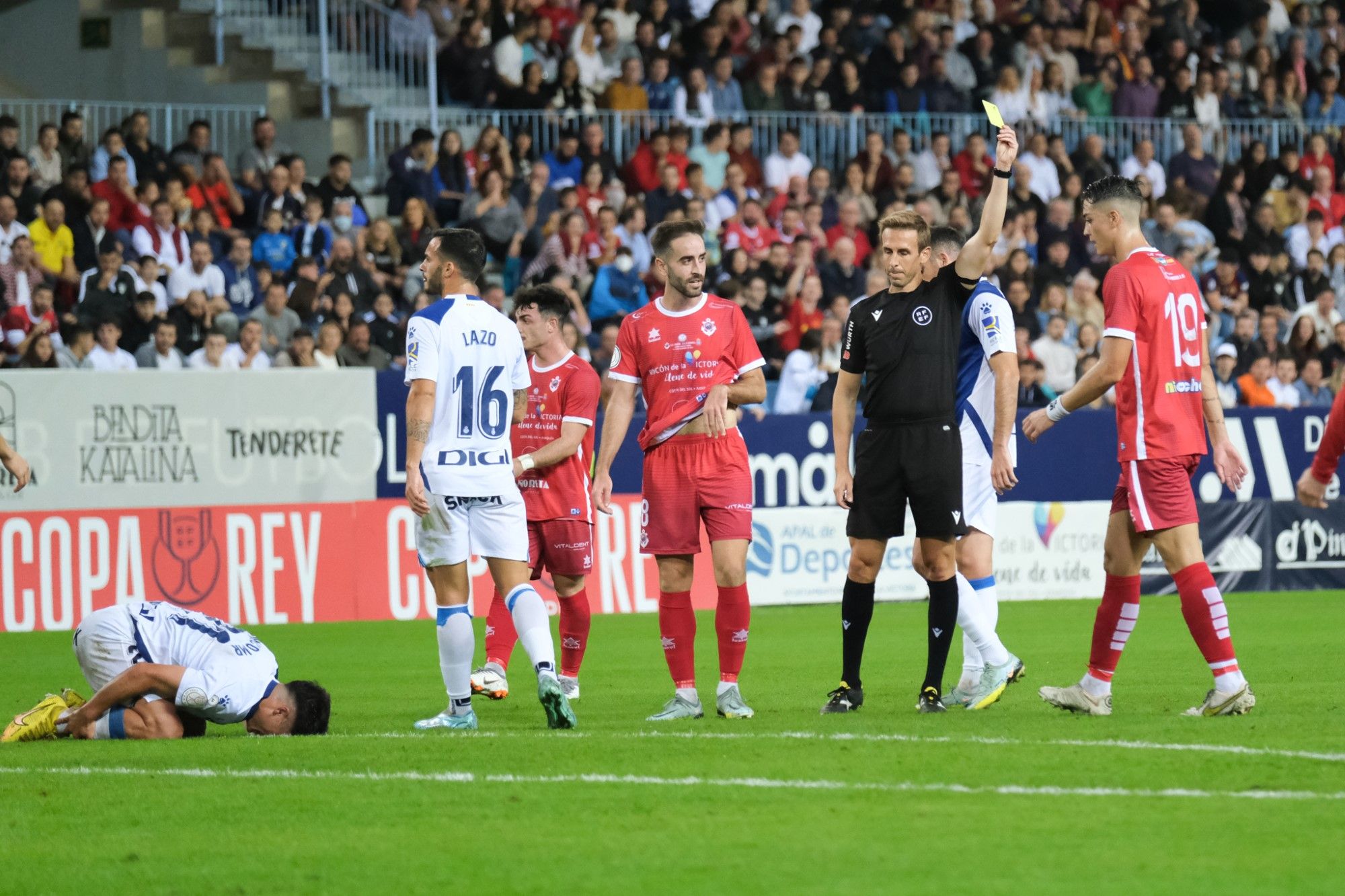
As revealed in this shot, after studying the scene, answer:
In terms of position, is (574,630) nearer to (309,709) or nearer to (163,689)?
(309,709)

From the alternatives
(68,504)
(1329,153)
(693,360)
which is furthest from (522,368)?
(1329,153)

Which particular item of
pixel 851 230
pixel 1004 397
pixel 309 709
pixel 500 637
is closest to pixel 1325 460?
pixel 1004 397

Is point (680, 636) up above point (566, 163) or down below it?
below

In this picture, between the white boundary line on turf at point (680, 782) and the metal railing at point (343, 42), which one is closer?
the white boundary line on turf at point (680, 782)

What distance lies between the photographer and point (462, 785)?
732cm

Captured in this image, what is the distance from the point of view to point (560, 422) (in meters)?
11.6

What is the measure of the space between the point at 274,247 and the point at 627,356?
12.3 m

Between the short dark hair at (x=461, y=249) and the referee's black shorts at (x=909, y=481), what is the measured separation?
212 centimetres

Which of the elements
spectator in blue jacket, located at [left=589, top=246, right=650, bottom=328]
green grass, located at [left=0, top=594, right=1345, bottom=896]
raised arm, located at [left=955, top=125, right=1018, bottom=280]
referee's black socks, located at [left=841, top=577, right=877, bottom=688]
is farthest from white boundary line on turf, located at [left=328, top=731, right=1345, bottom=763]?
spectator in blue jacket, located at [left=589, top=246, right=650, bottom=328]

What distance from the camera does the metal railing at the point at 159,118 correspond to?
2305 centimetres

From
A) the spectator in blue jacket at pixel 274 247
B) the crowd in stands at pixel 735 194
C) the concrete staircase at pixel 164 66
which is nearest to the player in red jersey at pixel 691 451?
the crowd in stands at pixel 735 194

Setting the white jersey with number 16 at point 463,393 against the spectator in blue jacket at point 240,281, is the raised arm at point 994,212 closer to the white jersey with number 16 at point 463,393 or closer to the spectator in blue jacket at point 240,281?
the white jersey with number 16 at point 463,393

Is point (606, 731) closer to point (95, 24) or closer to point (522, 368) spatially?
point (522, 368)

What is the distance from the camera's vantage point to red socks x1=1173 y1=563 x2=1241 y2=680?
29.1 feet
